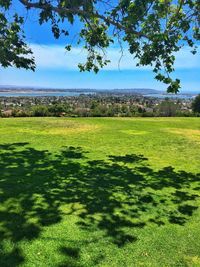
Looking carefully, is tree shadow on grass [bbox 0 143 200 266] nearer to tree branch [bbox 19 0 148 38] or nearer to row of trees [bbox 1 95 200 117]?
tree branch [bbox 19 0 148 38]

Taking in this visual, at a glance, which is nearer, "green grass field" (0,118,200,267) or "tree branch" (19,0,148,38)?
"green grass field" (0,118,200,267)

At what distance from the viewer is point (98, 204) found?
8094mm

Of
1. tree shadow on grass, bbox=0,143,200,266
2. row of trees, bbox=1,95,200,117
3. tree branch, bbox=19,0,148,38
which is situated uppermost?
tree branch, bbox=19,0,148,38

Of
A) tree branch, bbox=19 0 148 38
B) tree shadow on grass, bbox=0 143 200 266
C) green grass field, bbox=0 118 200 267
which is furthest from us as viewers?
tree branch, bbox=19 0 148 38

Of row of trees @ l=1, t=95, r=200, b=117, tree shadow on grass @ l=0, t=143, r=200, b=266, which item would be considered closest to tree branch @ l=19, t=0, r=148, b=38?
tree shadow on grass @ l=0, t=143, r=200, b=266

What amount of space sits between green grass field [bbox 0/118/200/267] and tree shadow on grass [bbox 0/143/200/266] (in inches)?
0.6

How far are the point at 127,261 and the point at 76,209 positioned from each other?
89.9 inches

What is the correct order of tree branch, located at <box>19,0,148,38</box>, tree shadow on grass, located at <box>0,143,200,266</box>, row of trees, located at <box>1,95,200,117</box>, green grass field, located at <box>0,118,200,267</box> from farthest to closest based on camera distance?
row of trees, located at <box>1,95,200,117</box>, tree branch, located at <box>19,0,148,38</box>, tree shadow on grass, located at <box>0,143,200,266</box>, green grass field, located at <box>0,118,200,267</box>

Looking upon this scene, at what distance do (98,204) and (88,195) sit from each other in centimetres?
63

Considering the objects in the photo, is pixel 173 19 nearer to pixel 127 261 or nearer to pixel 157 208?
pixel 157 208

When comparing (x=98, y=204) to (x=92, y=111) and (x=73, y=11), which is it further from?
(x=92, y=111)

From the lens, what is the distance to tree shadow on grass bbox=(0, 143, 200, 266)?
6789 millimetres

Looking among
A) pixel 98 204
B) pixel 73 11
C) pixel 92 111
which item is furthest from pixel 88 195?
pixel 92 111

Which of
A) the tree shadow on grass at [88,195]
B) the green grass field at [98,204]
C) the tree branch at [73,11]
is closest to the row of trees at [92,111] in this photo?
the green grass field at [98,204]
